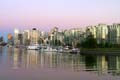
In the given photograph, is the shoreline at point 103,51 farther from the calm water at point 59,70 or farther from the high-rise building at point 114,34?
the calm water at point 59,70

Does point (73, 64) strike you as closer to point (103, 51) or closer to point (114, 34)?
point (103, 51)

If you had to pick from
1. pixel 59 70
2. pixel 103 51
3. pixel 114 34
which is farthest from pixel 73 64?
pixel 114 34

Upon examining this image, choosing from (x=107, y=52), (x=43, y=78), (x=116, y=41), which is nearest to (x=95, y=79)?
(x=43, y=78)

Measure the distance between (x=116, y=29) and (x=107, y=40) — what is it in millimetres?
7321

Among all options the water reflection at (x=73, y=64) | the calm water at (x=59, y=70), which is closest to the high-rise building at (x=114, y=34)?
the water reflection at (x=73, y=64)

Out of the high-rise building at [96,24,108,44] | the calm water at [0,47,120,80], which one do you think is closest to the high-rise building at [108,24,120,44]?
the high-rise building at [96,24,108,44]

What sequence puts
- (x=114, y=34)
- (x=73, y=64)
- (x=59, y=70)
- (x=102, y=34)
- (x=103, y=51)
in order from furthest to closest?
1. (x=102, y=34)
2. (x=114, y=34)
3. (x=103, y=51)
4. (x=73, y=64)
5. (x=59, y=70)

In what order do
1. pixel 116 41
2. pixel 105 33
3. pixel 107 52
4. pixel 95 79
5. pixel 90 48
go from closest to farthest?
pixel 95 79, pixel 107 52, pixel 90 48, pixel 116 41, pixel 105 33

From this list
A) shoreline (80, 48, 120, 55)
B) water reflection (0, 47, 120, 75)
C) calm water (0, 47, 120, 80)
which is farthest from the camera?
shoreline (80, 48, 120, 55)

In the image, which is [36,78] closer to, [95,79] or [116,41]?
[95,79]

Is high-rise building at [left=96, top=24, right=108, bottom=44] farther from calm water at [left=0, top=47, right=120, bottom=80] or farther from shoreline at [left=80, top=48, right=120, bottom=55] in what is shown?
calm water at [left=0, top=47, right=120, bottom=80]

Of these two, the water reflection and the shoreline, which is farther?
the shoreline

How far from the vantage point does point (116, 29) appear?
598ft

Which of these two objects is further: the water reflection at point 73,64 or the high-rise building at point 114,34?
the high-rise building at point 114,34
